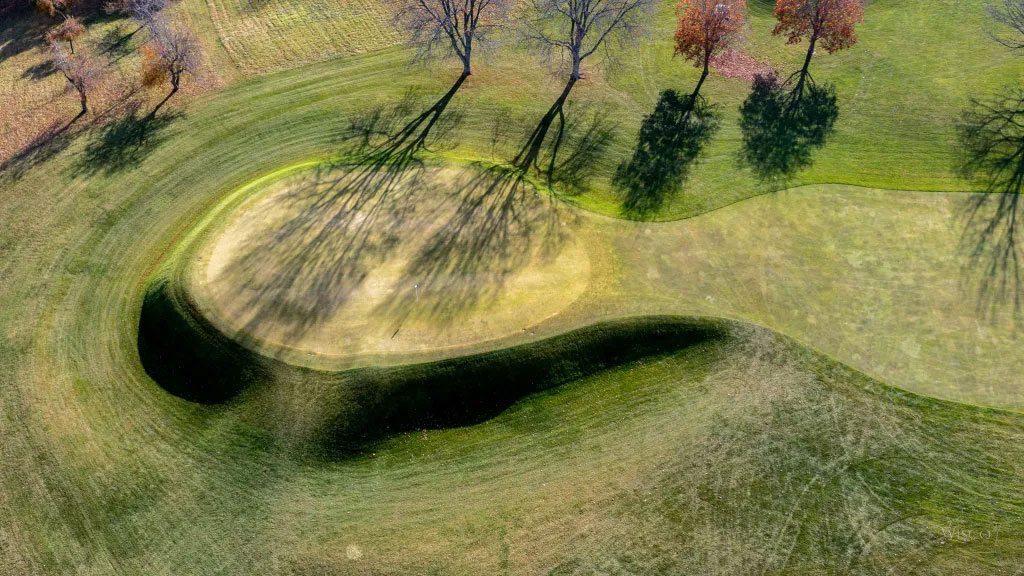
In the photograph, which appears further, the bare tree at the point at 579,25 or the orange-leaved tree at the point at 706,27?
the orange-leaved tree at the point at 706,27

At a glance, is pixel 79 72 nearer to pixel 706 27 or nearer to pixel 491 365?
pixel 491 365

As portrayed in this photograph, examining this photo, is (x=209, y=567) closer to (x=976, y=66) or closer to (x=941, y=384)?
(x=941, y=384)

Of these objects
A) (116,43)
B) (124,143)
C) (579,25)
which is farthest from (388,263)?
(116,43)

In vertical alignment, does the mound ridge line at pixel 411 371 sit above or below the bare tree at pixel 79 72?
below

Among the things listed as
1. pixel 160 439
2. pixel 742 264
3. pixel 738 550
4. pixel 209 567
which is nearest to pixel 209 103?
pixel 160 439

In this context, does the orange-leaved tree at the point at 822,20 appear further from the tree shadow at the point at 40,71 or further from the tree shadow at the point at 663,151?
the tree shadow at the point at 40,71

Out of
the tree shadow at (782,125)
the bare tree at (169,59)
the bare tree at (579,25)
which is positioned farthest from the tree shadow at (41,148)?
the tree shadow at (782,125)

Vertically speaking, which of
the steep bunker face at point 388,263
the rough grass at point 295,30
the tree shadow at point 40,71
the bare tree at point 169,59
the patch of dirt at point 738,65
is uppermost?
the patch of dirt at point 738,65
